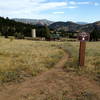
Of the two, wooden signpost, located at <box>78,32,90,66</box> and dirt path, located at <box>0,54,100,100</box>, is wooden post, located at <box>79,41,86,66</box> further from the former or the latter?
dirt path, located at <box>0,54,100,100</box>

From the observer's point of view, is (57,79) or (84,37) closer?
(57,79)

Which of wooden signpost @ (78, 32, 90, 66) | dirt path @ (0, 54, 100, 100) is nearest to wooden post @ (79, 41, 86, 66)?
wooden signpost @ (78, 32, 90, 66)

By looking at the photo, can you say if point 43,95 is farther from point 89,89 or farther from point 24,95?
point 89,89

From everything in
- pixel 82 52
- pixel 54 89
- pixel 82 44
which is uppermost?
pixel 82 44

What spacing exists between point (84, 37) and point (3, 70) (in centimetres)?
540

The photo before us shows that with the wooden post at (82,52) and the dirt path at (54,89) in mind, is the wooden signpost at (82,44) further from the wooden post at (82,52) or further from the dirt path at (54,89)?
the dirt path at (54,89)

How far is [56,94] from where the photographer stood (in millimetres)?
7859

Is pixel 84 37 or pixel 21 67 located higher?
pixel 84 37

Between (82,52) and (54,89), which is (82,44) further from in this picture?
(54,89)

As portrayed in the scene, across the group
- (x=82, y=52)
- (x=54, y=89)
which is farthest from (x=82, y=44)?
(x=54, y=89)

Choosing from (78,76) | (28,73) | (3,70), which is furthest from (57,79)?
(3,70)

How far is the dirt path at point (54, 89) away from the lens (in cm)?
760

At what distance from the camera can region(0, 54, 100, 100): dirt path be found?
24.9 feet

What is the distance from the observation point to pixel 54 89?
8523 millimetres
